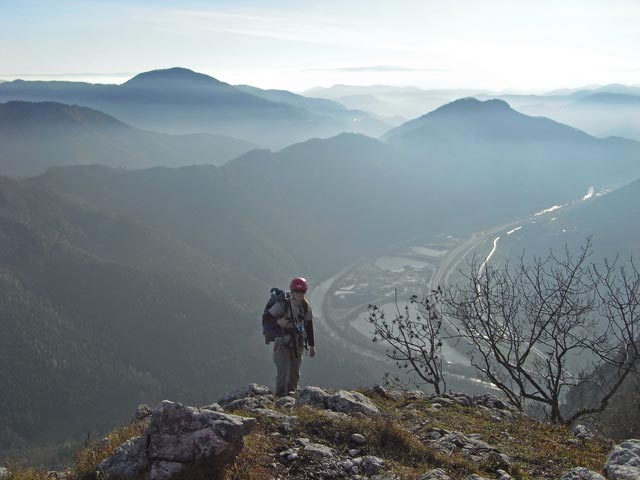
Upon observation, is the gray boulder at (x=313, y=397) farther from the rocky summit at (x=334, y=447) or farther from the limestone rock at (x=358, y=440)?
the limestone rock at (x=358, y=440)

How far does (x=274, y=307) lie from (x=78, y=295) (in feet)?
499

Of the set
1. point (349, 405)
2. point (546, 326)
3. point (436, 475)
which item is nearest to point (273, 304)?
point (349, 405)

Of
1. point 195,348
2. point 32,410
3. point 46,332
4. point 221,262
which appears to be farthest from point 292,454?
point 221,262

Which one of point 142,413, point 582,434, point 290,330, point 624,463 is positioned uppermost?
point 290,330

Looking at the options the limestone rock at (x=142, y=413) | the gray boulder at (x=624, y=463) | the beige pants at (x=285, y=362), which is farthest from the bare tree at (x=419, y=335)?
the limestone rock at (x=142, y=413)

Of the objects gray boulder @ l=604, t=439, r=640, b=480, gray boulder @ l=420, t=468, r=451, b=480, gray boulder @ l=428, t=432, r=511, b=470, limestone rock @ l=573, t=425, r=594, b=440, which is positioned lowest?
limestone rock @ l=573, t=425, r=594, b=440

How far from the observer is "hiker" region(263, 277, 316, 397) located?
14992 millimetres

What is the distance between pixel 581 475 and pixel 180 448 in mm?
6624

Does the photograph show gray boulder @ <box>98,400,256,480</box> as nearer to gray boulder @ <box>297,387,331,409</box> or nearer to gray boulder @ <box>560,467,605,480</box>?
gray boulder @ <box>297,387,331,409</box>

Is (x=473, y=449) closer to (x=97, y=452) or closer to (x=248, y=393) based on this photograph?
(x=97, y=452)

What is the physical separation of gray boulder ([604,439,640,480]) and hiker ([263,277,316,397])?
757 centimetres

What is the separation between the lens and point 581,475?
9227mm

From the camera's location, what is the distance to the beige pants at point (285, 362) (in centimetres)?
1534

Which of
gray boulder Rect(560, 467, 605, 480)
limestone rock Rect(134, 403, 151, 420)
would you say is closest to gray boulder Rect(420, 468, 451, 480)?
gray boulder Rect(560, 467, 605, 480)
